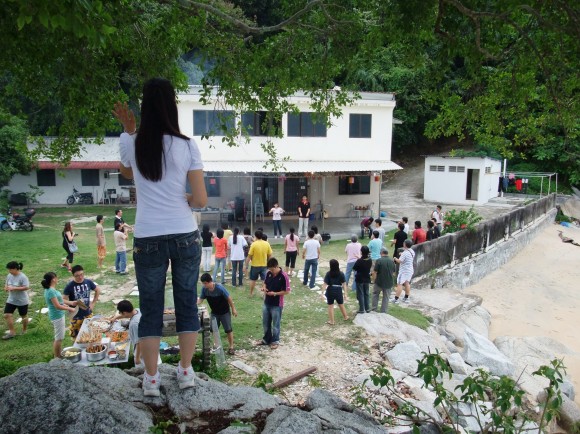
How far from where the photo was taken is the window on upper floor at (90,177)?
26656mm

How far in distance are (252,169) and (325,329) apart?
32.9 feet

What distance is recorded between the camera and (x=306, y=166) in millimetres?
19094

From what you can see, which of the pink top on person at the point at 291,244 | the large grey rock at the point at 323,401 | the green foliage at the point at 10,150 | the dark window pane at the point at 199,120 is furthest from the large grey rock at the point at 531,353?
the green foliage at the point at 10,150

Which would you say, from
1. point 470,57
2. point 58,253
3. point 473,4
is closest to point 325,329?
point 470,57

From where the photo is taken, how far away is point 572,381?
984cm

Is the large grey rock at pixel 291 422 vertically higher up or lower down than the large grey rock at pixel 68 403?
lower down

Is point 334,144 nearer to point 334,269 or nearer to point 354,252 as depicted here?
point 354,252

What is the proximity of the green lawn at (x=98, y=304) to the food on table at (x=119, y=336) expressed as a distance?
1122 millimetres

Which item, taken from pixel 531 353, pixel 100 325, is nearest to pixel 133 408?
pixel 100 325

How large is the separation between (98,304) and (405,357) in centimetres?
657

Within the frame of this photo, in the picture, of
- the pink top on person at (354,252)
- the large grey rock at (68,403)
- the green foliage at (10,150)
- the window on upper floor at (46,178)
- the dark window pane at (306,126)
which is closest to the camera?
the large grey rock at (68,403)

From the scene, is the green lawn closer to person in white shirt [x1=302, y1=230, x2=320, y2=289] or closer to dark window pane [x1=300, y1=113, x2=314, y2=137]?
person in white shirt [x1=302, y1=230, x2=320, y2=289]

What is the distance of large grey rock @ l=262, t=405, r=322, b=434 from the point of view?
335 cm

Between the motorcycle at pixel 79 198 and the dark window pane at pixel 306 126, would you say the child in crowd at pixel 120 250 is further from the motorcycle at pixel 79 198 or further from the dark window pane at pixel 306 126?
the motorcycle at pixel 79 198
